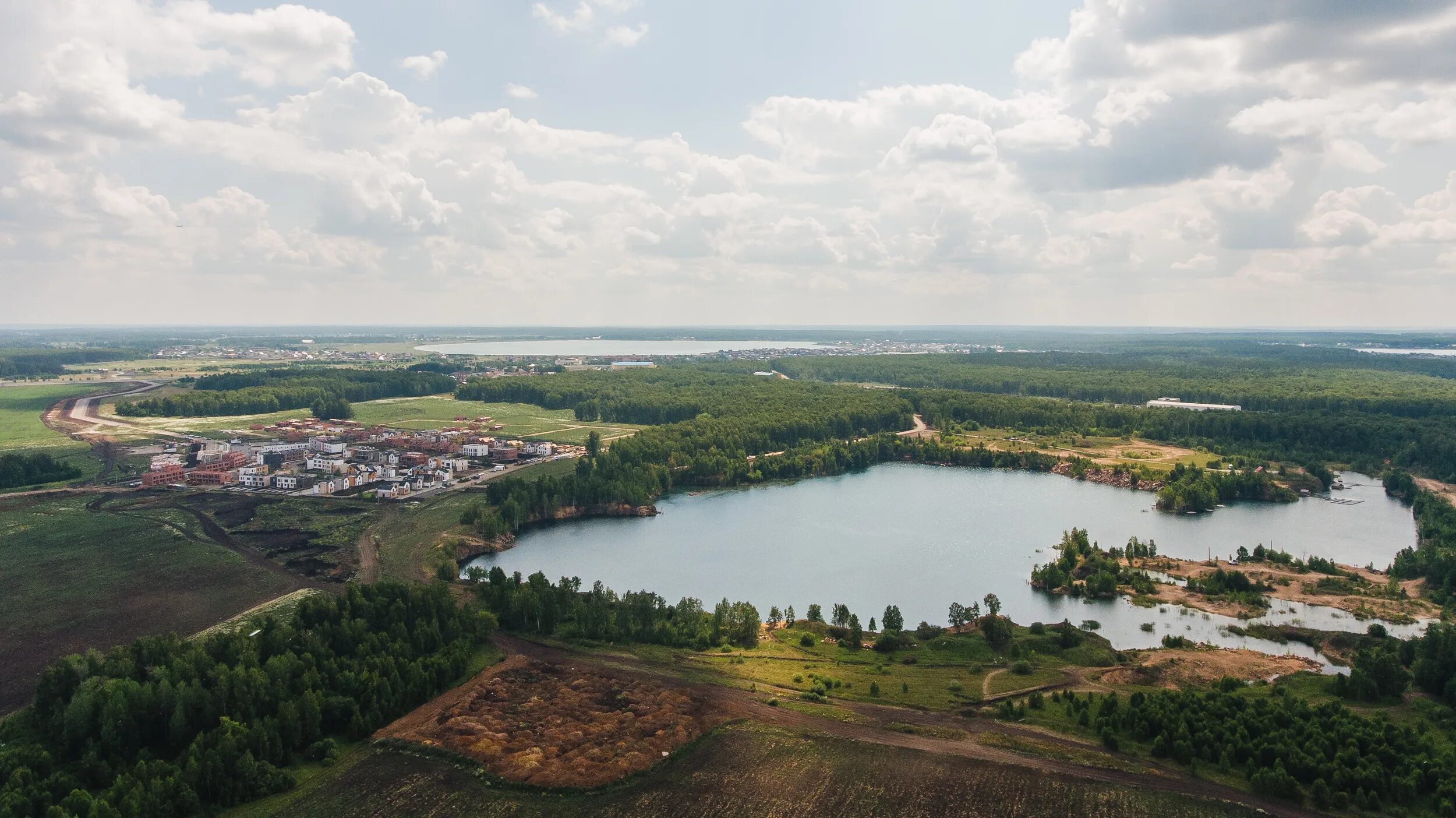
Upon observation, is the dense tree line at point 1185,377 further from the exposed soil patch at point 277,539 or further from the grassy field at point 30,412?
the grassy field at point 30,412

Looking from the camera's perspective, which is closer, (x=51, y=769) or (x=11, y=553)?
(x=51, y=769)

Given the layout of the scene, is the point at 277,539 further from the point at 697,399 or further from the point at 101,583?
A: the point at 697,399

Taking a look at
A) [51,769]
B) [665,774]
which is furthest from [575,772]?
[51,769]

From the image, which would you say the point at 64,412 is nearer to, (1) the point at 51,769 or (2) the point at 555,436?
(2) the point at 555,436

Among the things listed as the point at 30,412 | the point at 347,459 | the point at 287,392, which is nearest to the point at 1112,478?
the point at 347,459

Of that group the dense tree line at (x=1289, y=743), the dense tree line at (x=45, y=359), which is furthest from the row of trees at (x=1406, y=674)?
the dense tree line at (x=45, y=359)

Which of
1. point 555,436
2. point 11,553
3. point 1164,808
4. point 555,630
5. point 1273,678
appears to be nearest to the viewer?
point 1164,808
